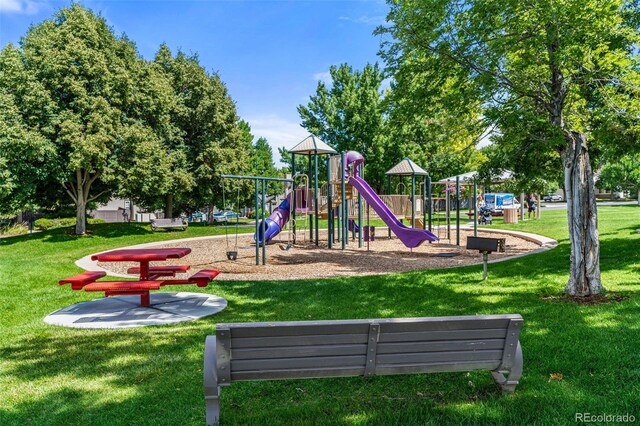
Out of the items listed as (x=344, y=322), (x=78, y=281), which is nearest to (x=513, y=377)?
(x=344, y=322)

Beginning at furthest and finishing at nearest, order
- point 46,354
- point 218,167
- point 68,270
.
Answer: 1. point 218,167
2. point 68,270
3. point 46,354

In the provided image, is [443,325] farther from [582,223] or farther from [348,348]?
[582,223]

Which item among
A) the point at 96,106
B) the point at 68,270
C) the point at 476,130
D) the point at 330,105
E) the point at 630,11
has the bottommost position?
the point at 68,270

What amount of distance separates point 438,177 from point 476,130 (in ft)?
104

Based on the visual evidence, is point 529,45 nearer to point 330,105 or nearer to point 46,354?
point 46,354

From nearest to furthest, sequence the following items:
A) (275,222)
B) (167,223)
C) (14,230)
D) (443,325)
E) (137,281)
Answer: (443,325) → (137,281) → (275,222) → (167,223) → (14,230)

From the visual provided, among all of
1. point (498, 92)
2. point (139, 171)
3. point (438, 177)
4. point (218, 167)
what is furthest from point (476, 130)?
point (438, 177)

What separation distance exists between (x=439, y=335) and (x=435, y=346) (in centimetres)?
9

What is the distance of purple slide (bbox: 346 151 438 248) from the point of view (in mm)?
15641

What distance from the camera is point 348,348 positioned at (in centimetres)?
332

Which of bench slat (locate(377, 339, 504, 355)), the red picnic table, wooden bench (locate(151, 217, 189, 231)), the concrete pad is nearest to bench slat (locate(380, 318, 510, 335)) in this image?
bench slat (locate(377, 339, 504, 355))

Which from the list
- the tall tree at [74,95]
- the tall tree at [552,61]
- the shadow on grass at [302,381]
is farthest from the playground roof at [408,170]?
the shadow on grass at [302,381]

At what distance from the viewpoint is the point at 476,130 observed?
9180 mm

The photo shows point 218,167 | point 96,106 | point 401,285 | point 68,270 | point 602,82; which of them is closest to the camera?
point 602,82
